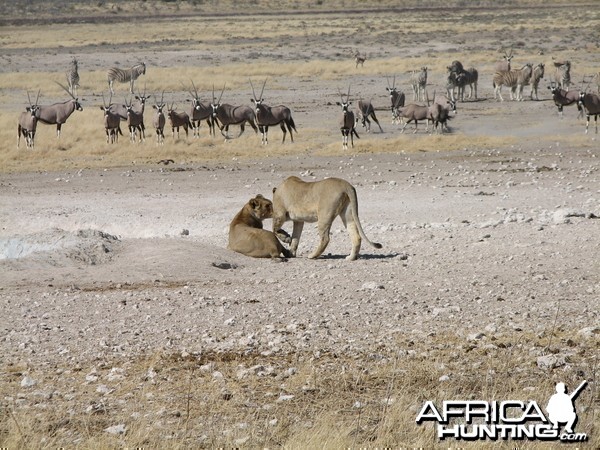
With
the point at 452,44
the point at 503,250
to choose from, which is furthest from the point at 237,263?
the point at 452,44

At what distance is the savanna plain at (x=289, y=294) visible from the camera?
643 centimetres

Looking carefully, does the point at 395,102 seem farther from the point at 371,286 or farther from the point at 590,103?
the point at 371,286

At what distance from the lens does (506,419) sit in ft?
19.5

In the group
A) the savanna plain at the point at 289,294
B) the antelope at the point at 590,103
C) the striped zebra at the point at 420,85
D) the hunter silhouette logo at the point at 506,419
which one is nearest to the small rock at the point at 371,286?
the savanna plain at the point at 289,294

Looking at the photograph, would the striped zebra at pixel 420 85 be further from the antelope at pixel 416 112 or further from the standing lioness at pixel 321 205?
the standing lioness at pixel 321 205

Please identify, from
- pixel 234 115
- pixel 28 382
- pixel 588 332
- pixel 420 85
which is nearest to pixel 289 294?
pixel 588 332

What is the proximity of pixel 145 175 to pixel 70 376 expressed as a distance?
1428 centimetres

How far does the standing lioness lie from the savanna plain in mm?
258

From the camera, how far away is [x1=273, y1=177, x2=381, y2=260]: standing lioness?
1114 cm

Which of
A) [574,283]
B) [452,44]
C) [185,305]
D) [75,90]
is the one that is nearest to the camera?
[185,305]

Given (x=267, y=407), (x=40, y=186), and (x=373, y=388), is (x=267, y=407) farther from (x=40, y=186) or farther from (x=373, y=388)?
(x=40, y=186)

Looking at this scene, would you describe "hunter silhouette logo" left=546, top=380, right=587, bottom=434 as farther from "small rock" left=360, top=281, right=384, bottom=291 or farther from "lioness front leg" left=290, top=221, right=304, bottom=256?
"lioness front leg" left=290, top=221, right=304, bottom=256

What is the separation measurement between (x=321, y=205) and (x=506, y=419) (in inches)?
214

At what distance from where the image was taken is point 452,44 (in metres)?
57.5
